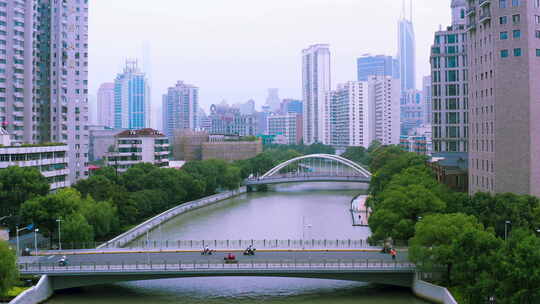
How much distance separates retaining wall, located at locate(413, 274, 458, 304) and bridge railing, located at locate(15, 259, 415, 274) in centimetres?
89

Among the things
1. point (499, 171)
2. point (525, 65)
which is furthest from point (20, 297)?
point (525, 65)

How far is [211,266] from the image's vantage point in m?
29.8

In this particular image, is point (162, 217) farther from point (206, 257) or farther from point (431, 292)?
point (431, 292)

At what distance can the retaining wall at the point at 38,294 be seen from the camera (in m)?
27.1

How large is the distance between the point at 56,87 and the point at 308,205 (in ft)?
89.6

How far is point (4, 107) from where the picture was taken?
190ft

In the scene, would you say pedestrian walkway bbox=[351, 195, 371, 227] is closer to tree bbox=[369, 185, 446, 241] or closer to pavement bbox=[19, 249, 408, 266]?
tree bbox=[369, 185, 446, 241]

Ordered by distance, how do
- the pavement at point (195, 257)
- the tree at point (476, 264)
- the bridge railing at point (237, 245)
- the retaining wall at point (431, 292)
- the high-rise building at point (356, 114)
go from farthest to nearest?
1. the high-rise building at point (356, 114)
2. the bridge railing at point (237, 245)
3. the pavement at point (195, 257)
4. the retaining wall at point (431, 292)
5. the tree at point (476, 264)

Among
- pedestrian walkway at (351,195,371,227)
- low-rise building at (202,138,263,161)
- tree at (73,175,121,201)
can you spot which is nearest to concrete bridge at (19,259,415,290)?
tree at (73,175,121,201)

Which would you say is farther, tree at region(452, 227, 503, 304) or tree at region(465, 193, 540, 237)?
tree at region(465, 193, 540, 237)

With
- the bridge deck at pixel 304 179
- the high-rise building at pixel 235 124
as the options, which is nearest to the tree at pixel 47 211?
the bridge deck at pixel 304 179

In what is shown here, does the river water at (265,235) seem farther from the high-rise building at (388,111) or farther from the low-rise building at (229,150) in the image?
the high-rise building at (388,111)

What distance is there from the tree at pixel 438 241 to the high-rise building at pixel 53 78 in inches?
1615

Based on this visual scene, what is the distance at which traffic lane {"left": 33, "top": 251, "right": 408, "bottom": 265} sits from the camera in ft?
103
